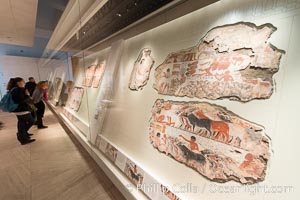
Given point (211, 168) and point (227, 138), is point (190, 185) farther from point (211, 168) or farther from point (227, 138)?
point (227, 138)

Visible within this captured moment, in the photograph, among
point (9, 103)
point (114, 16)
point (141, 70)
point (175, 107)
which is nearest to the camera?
point (175, 107)

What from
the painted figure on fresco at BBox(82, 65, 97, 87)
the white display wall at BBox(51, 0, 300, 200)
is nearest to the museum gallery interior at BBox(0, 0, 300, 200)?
the white display wall at BBox(51, 0, 300, 200)

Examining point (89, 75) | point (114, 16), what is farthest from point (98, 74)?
point (114, 16)

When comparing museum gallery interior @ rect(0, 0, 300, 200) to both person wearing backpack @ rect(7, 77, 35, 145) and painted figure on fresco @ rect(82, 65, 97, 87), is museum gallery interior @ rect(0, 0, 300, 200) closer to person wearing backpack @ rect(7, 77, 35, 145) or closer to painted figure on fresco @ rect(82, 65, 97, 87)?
person wearing backpack @ rect(7, 77, 35, 145)

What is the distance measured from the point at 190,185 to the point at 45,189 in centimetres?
212

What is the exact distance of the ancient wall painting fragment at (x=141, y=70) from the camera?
2176mm

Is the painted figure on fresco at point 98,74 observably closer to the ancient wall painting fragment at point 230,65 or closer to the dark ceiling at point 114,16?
the dark ceiling at point 114,16

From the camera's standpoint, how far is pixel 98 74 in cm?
376

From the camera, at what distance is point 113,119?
2.91 m

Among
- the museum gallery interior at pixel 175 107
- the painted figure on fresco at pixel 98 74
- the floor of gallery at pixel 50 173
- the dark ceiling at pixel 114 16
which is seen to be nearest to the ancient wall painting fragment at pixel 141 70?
the museum gallery interior at pixel 175 107

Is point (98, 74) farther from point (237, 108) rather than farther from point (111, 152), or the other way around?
point (237, 108)

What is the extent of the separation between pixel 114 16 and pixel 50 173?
282cm

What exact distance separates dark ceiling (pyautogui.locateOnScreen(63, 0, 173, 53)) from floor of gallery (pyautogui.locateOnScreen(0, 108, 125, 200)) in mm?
2504

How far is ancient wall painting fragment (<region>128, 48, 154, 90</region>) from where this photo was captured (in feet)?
7.14
